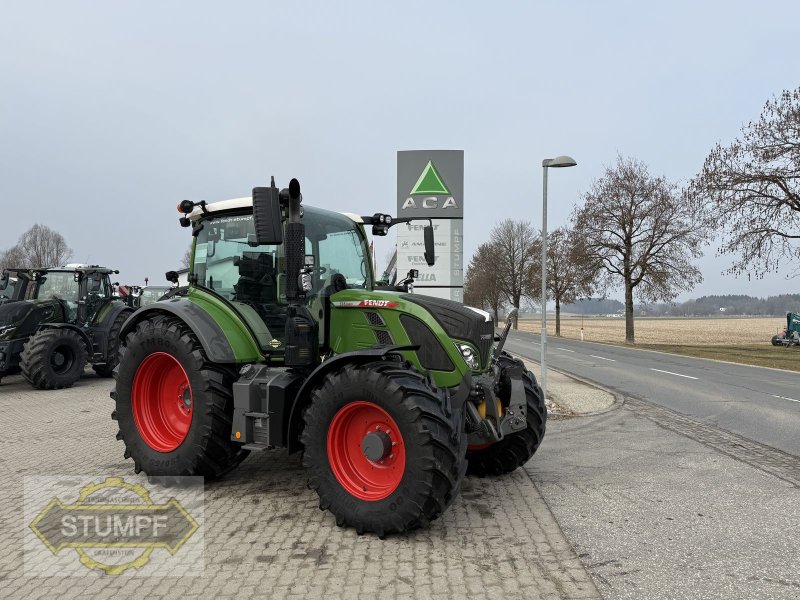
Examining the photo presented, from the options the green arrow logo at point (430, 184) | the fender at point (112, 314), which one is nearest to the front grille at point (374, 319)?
the green arrow logo at point (430, 184)

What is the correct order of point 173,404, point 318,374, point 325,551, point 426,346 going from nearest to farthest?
point 325,551 → point 318,374 → point 426,346 → point 173,404

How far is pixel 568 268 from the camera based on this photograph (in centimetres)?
3856

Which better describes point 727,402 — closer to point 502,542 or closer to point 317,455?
point 502,542

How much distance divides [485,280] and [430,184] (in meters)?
43.6

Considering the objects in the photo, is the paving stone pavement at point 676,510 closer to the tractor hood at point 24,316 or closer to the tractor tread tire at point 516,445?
the tractor tread tire at point 516,445

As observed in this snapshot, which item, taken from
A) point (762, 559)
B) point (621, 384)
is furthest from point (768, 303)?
point (762, 559)

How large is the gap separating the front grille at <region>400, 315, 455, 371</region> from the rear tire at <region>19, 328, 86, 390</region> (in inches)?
374

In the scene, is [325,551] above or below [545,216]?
→ below

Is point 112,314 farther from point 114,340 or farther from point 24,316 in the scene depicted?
point 24,316

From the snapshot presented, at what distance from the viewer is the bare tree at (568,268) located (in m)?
33.0

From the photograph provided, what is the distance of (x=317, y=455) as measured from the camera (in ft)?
13.7

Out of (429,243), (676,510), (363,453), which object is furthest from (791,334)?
(363,453)

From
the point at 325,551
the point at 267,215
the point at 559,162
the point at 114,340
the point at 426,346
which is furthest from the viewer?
the point at 114,340

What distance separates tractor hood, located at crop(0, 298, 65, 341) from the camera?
11242 mm
